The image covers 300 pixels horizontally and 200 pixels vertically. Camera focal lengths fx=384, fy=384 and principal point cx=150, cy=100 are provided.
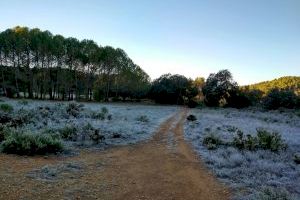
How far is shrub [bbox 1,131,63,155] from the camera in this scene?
14094mm

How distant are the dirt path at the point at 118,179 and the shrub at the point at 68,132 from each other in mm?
2798

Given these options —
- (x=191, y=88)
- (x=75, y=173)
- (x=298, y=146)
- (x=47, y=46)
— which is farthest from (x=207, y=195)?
(x=191, y=88)

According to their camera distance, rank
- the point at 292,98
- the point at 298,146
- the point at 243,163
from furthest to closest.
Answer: the point at 292,98 → the point at 298,146 → the point at 243,163

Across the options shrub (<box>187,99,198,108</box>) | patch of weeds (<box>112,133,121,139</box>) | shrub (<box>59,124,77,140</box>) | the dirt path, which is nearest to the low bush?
the dirt path

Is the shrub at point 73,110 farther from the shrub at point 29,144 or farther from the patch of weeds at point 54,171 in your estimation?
the patch of weeds at point 54,171

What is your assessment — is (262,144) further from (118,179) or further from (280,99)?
(280,99)

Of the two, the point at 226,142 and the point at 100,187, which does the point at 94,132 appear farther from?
the point at 100,187

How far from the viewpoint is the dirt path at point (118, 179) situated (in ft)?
32.0

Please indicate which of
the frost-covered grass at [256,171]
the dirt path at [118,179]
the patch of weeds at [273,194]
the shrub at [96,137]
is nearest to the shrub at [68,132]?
the shrub at [96,137]

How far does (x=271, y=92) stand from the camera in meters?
76.2

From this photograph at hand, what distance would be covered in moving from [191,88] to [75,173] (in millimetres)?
82827

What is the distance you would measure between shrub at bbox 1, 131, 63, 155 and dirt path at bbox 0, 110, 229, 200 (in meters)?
0.69

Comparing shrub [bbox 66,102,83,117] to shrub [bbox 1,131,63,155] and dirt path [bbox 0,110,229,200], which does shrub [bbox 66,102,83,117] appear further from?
shrub [bbox 1,131,63,155]

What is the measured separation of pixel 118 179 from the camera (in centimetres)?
1145
